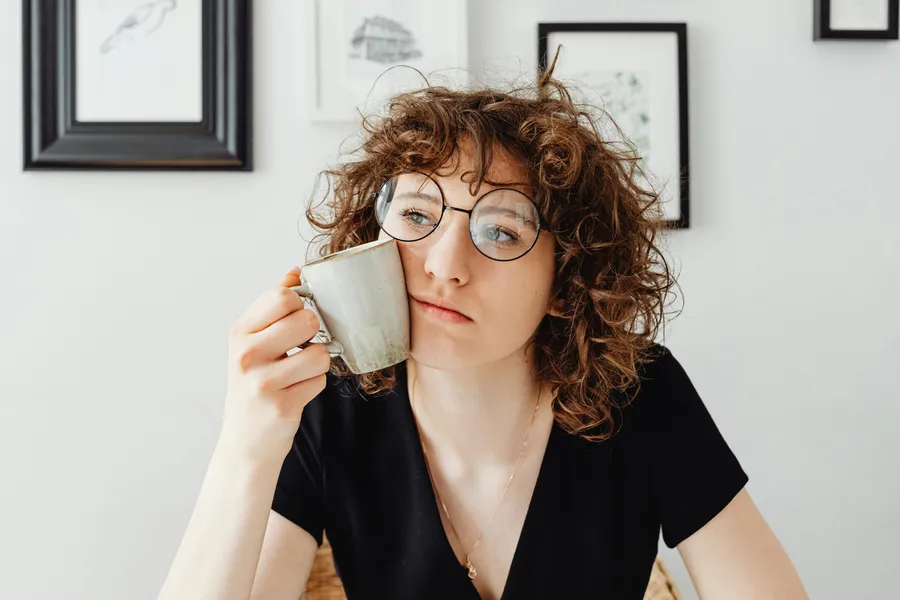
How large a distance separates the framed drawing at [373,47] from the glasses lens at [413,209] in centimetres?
64

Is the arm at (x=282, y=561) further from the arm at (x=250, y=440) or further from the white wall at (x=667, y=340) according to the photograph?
the white wall at (x=667, y=340)

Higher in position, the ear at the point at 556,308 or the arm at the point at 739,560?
the ear at the point at 556,308

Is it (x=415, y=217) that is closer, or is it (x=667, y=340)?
(x=415, y=217)

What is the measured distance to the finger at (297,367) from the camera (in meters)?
0.78

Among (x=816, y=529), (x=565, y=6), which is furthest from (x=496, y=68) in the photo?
(x=816, y=529)

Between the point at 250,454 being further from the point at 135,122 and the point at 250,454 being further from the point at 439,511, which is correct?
the point at 135,122

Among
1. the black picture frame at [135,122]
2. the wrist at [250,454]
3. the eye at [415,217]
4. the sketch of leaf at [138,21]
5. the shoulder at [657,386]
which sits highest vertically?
the sketch of leaf at [138,21]

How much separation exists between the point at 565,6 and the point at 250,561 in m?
1.21

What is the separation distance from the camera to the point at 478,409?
1009 millimetres

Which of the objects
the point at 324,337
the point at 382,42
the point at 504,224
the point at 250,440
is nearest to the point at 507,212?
the point at 504,224

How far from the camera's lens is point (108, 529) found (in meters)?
1.46

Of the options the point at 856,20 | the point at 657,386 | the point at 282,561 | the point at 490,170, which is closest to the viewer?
the point at 490,170

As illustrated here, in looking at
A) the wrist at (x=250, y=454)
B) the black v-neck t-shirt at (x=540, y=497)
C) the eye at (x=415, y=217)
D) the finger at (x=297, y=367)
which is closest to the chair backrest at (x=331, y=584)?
the black v-neck t-shirt at (x=540, y=497)

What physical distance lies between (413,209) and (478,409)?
31cm
